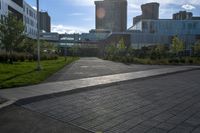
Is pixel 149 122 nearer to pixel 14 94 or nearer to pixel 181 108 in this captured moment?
pixel 181 108

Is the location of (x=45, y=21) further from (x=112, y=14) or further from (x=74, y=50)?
(x=74, y=50)

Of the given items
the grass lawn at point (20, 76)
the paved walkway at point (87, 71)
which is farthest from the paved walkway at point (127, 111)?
the paved walkway at point (87, 71)

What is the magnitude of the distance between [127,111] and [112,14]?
152 m

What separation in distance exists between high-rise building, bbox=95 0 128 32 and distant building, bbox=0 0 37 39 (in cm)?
7280

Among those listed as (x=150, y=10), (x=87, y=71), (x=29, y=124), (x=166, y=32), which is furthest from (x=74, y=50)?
(x=29, y=124)

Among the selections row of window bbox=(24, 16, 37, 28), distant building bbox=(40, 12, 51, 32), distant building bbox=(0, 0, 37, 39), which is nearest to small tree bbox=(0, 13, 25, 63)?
distant building bbox=(0, 0, 37, 39)

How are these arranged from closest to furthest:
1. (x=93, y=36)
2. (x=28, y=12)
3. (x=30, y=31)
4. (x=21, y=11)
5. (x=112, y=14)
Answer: (x=21, y=11) → (x=28, y=12) → (x=30, y=31) → (x=93, y=36) → (x=112, y=14)

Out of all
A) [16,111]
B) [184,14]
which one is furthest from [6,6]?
[184,14]

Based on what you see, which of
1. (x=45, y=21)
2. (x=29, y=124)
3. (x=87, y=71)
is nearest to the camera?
(x=29, y=124)

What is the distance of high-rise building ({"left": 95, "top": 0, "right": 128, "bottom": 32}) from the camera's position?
502 feet

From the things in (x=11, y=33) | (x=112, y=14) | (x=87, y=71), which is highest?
(x=112, y=14)

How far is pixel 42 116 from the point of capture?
6.36 meters

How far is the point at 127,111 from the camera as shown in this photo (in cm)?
693

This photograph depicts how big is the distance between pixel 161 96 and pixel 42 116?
185 inches
